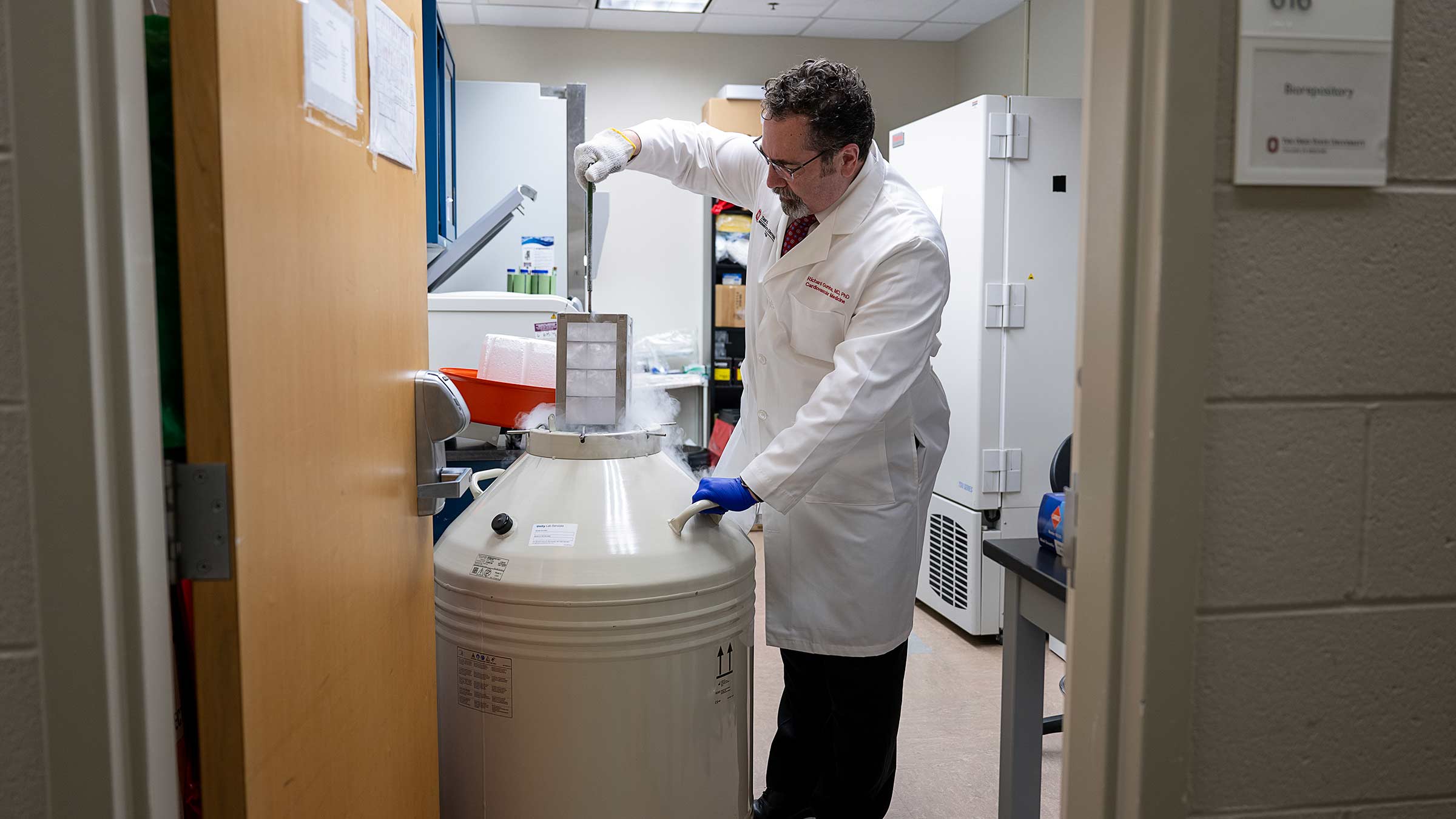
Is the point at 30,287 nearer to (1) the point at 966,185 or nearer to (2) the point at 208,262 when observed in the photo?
(2) the point at 208,262

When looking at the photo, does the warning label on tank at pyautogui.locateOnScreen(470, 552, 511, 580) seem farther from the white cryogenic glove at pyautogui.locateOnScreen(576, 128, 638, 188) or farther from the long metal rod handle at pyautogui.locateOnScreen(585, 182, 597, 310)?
the white cryogenic glove at pyautogui.locateOnScreen(576, 128, 638, 188)

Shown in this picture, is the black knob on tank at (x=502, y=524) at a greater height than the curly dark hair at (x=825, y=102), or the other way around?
the curly dark hair at (x=825, y=102)

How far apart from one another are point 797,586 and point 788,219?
2.51ft

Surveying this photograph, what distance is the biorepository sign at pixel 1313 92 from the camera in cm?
77

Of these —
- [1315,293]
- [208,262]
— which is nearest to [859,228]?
[1315,293]

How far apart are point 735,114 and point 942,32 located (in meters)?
1.32

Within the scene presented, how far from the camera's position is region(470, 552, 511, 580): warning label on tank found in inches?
60.1

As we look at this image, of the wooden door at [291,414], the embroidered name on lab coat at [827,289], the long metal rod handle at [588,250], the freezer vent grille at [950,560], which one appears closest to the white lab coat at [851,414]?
the embroidered name on lab coat at [827,289]

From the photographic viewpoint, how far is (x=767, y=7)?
4738 millimetres

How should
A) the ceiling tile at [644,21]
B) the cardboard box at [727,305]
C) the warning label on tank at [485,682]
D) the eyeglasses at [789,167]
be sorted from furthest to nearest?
the cardboard box at [727,305] < the ceiling tile at [644,21] < the eyeglasses at [789,167] < the warning label on tank at [485,682]

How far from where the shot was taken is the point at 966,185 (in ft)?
10.3

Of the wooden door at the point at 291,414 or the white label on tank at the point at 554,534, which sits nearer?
the wooden door at the point at 291,414

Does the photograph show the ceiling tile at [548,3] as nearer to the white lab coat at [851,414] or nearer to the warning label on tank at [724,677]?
the white lab coat at [851,414]

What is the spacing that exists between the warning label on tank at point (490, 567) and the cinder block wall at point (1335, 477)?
1.04 meters
